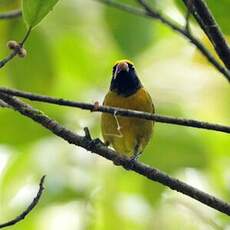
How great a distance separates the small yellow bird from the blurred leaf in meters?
0.20

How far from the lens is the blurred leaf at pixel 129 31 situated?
203cm

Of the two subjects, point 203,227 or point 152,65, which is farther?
point 152,65

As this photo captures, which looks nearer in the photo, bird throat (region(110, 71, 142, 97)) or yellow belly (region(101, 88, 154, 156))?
yellow belly (region(101, 88, 154, 156))

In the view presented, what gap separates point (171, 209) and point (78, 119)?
389 millimetres

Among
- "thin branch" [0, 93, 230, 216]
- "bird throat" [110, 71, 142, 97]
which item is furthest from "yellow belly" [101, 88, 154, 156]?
"thin branch" [0, 93, 230, 216]

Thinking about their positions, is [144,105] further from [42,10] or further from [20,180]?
[42,10]

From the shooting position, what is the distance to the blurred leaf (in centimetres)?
203

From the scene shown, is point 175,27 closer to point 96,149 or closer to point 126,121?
point 96,149

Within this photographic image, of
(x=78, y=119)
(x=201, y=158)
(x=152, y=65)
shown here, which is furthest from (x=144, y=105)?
(x=201, y=158)

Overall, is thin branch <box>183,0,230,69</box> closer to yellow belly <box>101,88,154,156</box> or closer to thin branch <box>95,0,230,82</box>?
thin branch <box>95,0,230,82</box>

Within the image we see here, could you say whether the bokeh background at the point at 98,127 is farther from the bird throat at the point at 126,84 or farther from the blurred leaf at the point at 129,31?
the bird throat at the point at 126,84

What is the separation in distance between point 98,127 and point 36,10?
789 mm

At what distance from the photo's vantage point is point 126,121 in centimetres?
237

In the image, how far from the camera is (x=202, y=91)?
2.24 m
